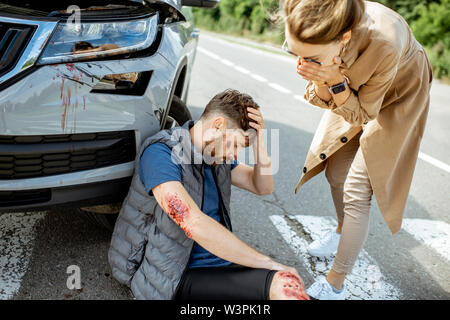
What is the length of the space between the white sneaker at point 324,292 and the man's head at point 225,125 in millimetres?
916

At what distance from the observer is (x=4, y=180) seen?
74.7 inches

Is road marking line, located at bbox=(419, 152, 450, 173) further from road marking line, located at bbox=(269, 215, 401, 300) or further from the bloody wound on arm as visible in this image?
the bloody wound on arm

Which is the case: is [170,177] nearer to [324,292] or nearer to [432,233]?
[324,292]

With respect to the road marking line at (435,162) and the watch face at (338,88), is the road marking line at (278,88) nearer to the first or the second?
the road marking line at (435,162)

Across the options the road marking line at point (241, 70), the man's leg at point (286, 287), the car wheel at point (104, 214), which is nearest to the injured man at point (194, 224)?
the man's leg at point (286, 287)

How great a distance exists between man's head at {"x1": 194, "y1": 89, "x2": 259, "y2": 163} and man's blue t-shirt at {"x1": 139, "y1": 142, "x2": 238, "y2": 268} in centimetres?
12

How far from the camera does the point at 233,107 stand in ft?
6.47

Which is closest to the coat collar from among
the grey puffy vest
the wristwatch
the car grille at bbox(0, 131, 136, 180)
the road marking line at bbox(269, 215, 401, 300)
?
the wristwatch

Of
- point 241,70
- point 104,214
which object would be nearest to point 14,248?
point 104,214

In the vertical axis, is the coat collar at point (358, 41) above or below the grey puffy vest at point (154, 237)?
above

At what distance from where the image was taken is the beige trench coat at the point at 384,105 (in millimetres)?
1855

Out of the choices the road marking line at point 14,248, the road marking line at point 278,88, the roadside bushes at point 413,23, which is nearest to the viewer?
the road marking line at point 14,248

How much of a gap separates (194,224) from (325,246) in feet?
4.41
